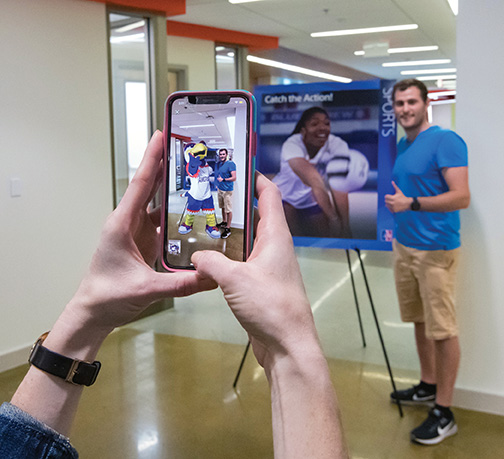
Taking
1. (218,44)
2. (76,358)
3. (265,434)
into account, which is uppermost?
(218,44)

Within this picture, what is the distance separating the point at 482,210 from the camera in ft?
9.42

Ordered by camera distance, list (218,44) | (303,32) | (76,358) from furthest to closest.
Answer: (303,32), (218,44), (76,358)

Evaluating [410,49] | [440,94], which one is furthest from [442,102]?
[410,49]

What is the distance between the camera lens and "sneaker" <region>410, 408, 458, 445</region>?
2.67 metres

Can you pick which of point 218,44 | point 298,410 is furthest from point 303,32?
point 298,410

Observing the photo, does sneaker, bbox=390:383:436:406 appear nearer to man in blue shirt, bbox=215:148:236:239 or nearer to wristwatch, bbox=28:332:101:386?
man in blue shirt, bbox=215:148:236:239

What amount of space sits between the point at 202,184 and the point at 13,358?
3.07 m

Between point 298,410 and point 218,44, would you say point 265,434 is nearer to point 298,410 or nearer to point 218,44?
point 298,410

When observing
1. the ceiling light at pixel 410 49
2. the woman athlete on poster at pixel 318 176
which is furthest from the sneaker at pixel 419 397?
the ceiling light at pixel 410 49

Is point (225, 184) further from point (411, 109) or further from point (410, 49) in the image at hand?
point (410, 49)

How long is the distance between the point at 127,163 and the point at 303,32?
2.76m

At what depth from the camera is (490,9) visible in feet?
9.07

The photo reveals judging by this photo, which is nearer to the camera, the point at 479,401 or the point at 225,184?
the point at 225,184

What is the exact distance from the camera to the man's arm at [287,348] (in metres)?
0.65
